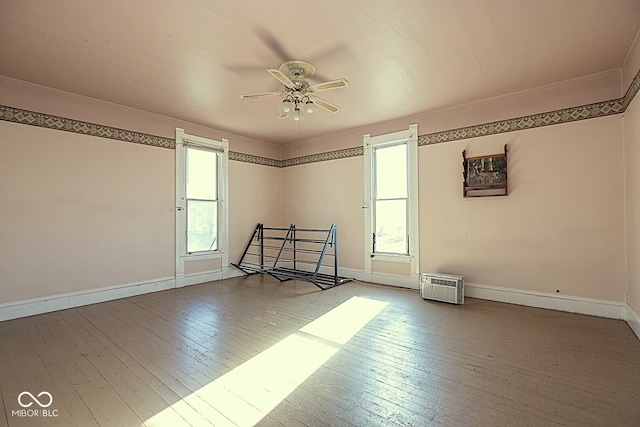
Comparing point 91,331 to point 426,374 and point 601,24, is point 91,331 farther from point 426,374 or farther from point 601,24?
point 601,24

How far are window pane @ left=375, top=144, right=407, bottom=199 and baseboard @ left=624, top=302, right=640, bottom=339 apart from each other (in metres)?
2.87

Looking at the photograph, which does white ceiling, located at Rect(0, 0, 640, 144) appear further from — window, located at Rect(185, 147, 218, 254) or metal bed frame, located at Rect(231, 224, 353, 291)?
metal bed frame, located at Rect(231, 224, 353, 291)

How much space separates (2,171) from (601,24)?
606 centimetres

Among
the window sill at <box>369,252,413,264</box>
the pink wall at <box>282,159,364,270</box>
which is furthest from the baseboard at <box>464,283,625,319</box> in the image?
the pink wall at <box>282,159,364,270</box>

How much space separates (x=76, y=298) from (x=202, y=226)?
1.99 m

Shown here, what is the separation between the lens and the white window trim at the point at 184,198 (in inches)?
197

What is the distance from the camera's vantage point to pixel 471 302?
4.09 metres

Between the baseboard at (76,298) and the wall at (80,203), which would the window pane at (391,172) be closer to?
the wall at (80,203)

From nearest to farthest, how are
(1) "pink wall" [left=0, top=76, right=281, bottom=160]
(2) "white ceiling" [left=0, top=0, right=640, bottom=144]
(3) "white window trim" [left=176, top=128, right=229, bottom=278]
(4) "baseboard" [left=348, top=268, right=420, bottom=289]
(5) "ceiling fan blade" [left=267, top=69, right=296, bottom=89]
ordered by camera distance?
(2) "white ceiling" [left=0, top=0, right=640, bottom=144]
(5) "ceiling fan blade" [left=267, top=69, right=296, bottom=89]
(1) "pink wall" [left=0, top=76, right=281, bottom=160]
(4) "baseboard" [left=348, top=268, right=420, bottom=289]
(3) "white window trim" [left=176, top=128, right=229, bottom=278]

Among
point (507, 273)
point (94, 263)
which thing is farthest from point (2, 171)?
point (507, 273)

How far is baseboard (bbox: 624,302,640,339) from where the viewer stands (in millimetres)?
2879

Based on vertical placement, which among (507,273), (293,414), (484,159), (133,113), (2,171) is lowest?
(293,414)

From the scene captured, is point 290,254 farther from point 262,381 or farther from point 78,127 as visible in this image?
point 262,381

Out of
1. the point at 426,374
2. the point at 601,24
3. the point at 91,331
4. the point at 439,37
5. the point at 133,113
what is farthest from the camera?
the point at 133,113
